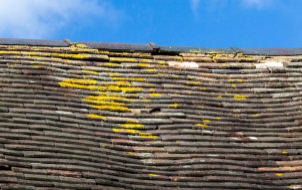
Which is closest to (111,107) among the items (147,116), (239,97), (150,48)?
(147,116)

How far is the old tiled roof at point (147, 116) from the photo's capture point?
5.31 meters

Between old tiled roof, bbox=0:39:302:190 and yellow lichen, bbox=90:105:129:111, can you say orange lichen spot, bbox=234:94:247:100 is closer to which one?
old tiled roof, bbox=0:39:302:190

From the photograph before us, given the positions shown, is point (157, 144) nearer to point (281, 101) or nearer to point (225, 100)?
point (225, 100)

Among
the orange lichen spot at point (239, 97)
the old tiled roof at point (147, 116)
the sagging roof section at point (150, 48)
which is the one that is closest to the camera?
the old tiled roof at point (147, 116)

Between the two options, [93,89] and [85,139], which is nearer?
[85,139]

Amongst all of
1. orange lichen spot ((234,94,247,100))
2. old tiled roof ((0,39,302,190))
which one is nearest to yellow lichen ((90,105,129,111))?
old tiled roof ((0,39,302,190))

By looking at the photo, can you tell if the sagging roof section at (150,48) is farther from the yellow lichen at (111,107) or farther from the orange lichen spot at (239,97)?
the yellow lichen at (111,107)

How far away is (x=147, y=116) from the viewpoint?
21.5 feet

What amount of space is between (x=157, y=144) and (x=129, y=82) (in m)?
1.56

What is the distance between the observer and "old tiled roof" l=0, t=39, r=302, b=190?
5312 millimetres

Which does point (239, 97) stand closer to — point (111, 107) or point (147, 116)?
point (147, 116)

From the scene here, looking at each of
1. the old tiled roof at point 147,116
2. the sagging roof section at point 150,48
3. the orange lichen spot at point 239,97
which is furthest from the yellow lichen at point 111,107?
the sagging roof section at point 150,48

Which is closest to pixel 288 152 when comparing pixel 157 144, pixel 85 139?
pixel 157 144

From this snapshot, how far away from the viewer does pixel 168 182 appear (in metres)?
5.29
